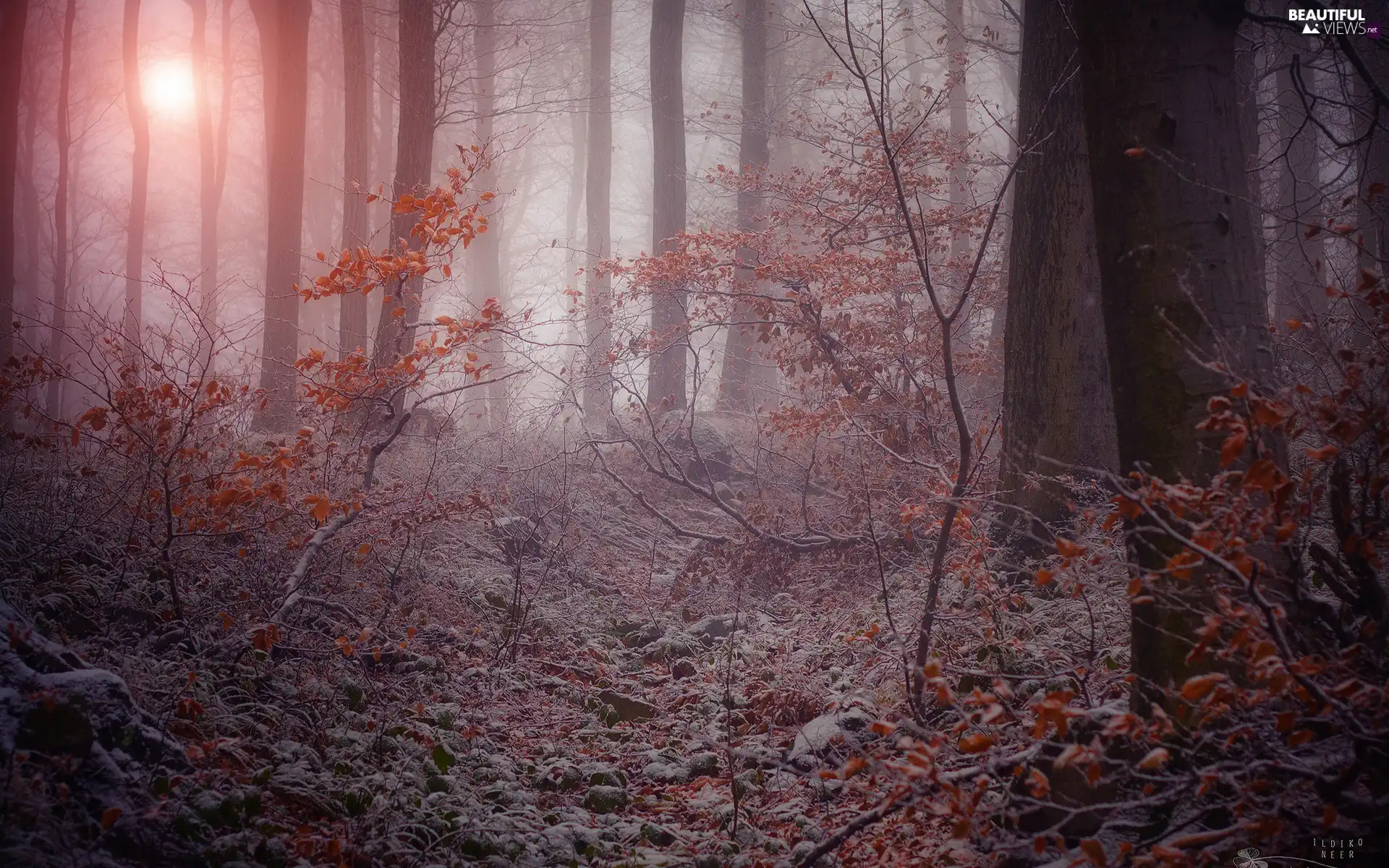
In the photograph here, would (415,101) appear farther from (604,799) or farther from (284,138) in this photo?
(604,799)

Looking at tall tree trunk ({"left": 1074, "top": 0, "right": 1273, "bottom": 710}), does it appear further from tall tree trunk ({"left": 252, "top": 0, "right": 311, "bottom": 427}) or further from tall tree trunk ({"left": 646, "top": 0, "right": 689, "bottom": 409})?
tall tree trunk ({"left": 646, "top": 0, "right": 689, "bottom": 409})

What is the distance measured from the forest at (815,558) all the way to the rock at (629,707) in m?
0.02

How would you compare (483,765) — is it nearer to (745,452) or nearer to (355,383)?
(355,383)

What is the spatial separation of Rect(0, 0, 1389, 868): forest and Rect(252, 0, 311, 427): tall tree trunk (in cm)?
9

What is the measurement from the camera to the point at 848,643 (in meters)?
4.74

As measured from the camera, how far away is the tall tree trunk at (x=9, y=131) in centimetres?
989

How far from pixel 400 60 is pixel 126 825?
9.02m

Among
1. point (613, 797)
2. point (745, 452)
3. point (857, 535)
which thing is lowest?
point (613, 797)

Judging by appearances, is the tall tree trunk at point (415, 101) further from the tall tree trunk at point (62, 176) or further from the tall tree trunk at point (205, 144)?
the tall tree trunk at point (205, 144)

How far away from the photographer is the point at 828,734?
383 centimetres

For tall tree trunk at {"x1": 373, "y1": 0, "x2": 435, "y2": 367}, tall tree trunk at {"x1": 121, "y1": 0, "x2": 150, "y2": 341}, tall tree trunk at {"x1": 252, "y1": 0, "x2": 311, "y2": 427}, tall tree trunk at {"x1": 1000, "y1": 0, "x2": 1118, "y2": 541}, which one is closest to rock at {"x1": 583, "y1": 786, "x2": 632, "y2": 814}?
tall tree trunk at {"x1": 1000, "y1": 0, "x2": 1118, "y2": 541}

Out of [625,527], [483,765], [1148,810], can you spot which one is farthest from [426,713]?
[625,527]

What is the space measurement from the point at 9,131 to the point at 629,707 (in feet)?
36.9

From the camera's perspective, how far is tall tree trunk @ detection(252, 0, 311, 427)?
1033 centimetres
